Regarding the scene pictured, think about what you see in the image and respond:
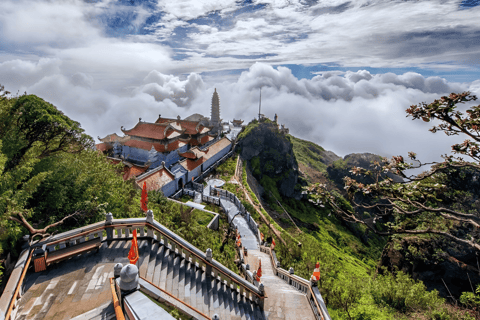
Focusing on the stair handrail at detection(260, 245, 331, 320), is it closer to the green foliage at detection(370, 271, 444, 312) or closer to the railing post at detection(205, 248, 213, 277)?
the green foliage at detection(370, 271, 444, 312)

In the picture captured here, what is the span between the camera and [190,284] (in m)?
10.2

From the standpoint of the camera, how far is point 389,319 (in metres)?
11.9

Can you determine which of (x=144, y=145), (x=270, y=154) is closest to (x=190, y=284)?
(x=144, y=145)

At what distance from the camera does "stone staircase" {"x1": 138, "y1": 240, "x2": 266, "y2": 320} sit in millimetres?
9578

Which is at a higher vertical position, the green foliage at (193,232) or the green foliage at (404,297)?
the green foliage at (193,232)

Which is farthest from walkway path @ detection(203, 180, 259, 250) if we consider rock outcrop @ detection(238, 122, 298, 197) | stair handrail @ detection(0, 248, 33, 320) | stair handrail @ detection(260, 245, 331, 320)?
rock outcrop @ detection(238, 122, 298, 197)

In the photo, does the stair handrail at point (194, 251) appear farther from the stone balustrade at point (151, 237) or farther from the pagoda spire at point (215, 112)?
the pagoda spire at point (215, 112)

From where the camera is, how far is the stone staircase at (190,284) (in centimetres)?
958

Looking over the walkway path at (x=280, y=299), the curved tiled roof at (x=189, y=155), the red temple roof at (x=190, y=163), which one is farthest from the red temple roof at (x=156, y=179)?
the walkway path at (x=280, y=299)

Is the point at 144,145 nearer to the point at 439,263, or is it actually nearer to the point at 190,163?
the point at 190,163

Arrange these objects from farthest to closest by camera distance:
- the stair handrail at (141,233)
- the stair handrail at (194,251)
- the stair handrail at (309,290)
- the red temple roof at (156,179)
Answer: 1. the red temple roof at (156,179)
2. the stair handrail at (309,290)
3. the stair handrail at (194,251)
4. the stair handrail at (141,233)

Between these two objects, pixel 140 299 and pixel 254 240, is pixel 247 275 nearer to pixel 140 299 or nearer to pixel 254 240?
pixel 254 240

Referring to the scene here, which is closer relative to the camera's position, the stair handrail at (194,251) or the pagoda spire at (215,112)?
the stair handrail at (194,251)

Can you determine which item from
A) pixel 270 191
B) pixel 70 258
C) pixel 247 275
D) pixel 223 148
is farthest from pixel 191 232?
pixel 270 191
